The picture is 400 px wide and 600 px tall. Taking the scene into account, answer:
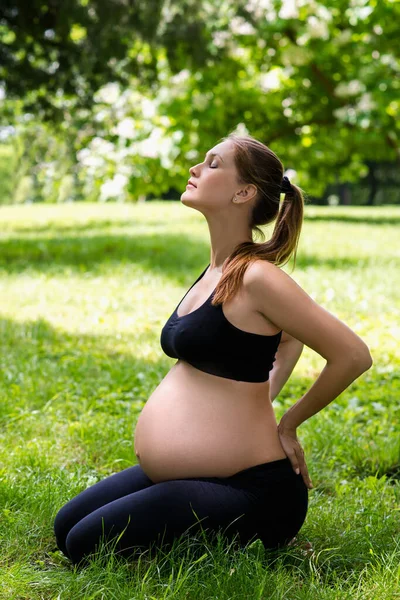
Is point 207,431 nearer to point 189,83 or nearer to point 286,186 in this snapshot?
point 286,186

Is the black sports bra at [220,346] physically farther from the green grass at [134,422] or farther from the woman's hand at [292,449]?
the green grass at [134,422]

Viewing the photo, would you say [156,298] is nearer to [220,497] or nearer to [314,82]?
[220,497]

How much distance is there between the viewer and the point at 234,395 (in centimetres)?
248

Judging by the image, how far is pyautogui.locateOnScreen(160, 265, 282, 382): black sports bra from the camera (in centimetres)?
246

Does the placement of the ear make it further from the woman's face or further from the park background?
the park background

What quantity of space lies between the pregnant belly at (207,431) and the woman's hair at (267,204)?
0.38 meters

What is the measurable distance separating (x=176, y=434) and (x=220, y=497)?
235 mm

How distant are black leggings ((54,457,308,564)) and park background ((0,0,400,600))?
0.08 meters

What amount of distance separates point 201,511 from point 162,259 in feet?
25.6

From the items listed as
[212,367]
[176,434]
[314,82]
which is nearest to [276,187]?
[212,367]

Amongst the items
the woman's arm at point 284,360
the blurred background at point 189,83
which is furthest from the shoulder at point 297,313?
the blurred background at point 189,83

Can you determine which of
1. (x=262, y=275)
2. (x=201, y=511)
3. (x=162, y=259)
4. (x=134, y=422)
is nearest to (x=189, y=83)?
(x=162, y=259)

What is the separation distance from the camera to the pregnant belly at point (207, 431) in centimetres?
245

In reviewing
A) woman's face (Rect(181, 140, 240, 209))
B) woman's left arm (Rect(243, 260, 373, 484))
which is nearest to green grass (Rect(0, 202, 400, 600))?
woman's left arm (Rect(243, 260, 373, 484))
